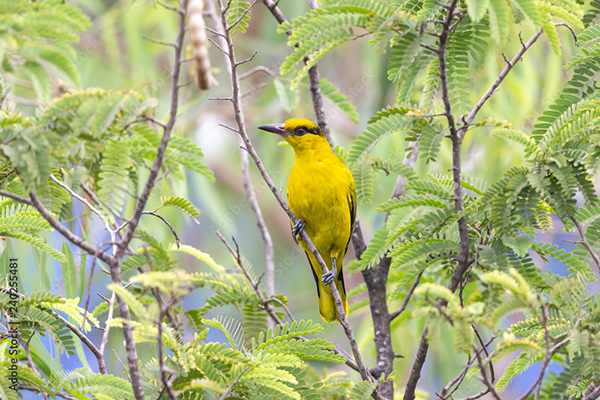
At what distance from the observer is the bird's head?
424 centimetres

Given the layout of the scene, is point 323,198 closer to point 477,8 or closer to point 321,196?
point 321,196

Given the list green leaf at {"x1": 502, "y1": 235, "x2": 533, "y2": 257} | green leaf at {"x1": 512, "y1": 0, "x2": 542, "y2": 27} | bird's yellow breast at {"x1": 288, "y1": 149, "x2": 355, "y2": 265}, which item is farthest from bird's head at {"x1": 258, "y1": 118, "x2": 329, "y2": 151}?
green leaf at {"x1": 512, "y1": 0, "x2": 542, "y2": 27}

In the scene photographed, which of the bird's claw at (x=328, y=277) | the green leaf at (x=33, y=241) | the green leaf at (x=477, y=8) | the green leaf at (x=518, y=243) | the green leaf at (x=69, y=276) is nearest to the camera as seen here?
the green leaf at (x=477, y=8)

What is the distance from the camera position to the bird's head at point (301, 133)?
4.24 metres

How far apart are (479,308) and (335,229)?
241cm

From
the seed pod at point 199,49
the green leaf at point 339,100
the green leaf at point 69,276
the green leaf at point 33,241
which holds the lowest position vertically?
the green leaf at point 69,276

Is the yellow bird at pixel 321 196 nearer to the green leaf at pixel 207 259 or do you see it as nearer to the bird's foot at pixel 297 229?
the bird's foot at pixel 297 229

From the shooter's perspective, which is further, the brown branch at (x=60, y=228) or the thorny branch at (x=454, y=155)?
the thorny branch at (x=454, y=155)

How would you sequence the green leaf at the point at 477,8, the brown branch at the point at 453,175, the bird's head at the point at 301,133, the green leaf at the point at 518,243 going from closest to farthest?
1. the green leaf at the point at 477,8
2. the brown branch at the point at 453,175
3. the green leaf at the point at 518,243
4. the bird's head at the point at 301,133

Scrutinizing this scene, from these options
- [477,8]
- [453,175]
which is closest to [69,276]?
[453,175]

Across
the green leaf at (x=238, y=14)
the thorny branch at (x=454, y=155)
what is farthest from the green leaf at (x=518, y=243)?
the green leaf at (x=238, y=14)

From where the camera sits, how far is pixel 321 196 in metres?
4.00

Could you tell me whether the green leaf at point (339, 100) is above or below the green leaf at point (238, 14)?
below

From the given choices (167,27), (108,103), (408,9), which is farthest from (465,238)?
(167,27)
